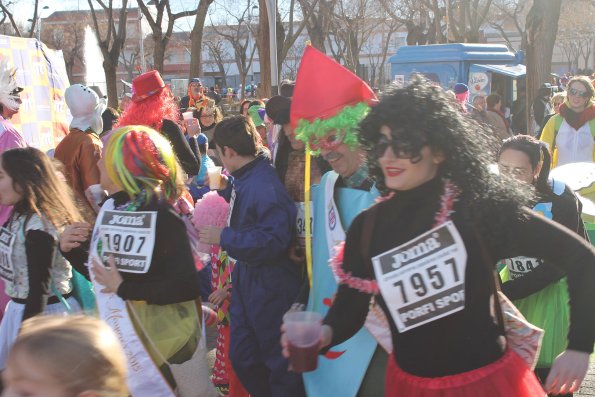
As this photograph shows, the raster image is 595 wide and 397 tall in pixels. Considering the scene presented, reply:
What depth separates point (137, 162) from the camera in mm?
3092

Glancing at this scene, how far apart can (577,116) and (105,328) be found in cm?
640

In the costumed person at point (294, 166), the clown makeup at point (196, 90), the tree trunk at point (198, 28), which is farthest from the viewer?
the tree trunk at point (198, 28)

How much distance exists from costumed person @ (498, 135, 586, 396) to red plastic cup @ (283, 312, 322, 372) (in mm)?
1520

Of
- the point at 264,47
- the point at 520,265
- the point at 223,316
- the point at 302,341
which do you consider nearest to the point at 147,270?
the point at 302,341

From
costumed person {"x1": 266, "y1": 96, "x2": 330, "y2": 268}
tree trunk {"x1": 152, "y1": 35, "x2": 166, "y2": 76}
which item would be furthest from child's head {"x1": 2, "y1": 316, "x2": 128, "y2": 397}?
tree trunk {"x1": 152, "y1": 35, "x2": 166, "y2": 76}

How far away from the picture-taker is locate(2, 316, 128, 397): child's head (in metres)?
1.71

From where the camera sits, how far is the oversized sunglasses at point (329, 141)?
315 centimetres

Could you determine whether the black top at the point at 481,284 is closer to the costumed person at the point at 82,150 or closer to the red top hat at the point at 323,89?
the red top hat at the point at 323,89

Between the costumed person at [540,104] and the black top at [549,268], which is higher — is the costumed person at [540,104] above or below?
below

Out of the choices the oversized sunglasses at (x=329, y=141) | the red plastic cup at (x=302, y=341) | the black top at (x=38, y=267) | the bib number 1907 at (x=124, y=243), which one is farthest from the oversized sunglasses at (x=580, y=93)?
the red plastic cup at (x=302, y=341)

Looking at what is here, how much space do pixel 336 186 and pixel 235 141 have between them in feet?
2.38

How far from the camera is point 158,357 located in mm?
3080

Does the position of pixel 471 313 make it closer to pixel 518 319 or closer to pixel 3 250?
pixel 518 319

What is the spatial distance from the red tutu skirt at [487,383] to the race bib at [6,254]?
2.10 metres
